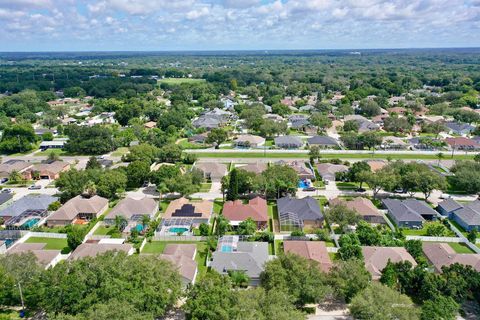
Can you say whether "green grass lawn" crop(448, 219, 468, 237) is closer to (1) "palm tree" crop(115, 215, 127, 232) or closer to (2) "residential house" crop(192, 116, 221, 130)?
(1) "palm tree" crop(115, 215, 127, 232)

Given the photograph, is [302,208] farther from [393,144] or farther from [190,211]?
[393,144]

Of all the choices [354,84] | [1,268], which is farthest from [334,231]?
[354,84]

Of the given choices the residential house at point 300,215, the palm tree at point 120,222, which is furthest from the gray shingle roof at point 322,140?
the palm tree at point 120,222

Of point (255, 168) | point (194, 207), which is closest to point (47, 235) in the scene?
point (194, 207)

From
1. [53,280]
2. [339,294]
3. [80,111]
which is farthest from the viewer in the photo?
[80,111]

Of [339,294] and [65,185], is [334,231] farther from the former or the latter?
[65,185]

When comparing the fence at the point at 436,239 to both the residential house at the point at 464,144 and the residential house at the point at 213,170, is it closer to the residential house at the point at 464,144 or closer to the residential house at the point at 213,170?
the residential house at the point at 213,170

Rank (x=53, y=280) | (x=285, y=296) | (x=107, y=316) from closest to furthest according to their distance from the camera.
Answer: (x=107, y=316)
(x=285, y=296)
(x=53, y=280)
